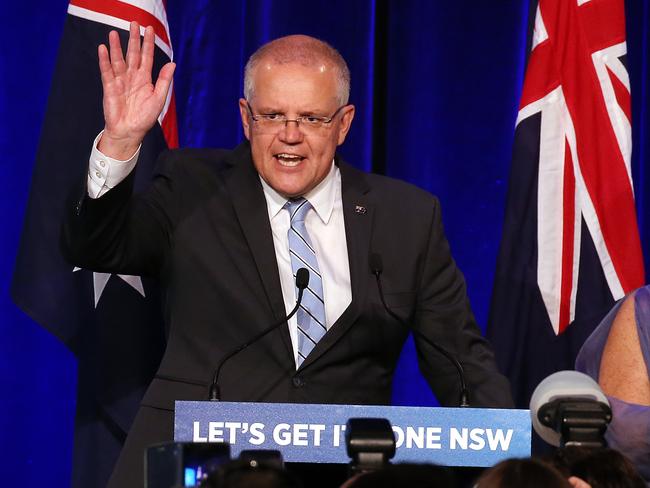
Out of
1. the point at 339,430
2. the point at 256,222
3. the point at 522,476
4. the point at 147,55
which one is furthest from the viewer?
the point at 256,222

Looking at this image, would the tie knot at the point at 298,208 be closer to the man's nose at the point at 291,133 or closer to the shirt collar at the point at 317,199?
the shirt collar at the point at 317,199

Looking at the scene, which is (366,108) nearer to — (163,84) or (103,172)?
(163,84)

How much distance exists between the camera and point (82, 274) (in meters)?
3.25

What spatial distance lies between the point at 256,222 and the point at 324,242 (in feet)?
0.54

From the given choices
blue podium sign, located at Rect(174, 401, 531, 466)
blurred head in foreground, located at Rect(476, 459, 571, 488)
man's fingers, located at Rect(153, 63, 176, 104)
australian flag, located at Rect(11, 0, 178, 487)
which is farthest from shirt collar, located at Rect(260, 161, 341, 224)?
blurred head in foreground, located at Rect(476, 459, 571, 488)

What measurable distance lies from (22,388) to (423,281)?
1.63 meters

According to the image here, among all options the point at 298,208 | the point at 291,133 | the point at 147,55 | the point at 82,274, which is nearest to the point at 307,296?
the point at 298,208

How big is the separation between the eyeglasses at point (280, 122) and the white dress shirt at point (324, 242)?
0.15 metres

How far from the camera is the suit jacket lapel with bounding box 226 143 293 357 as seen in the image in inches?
98.1

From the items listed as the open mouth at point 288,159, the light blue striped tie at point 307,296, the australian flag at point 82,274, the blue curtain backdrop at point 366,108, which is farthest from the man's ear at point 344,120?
the blue curtain backdrop at point 366,108

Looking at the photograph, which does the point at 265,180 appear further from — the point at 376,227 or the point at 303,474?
the point at 303,474

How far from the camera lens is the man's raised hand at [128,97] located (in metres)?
2.36

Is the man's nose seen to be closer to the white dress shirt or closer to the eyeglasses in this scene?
the eyeglasses

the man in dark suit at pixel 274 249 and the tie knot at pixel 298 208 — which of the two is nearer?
the man in dark suit at pixel 274 249
